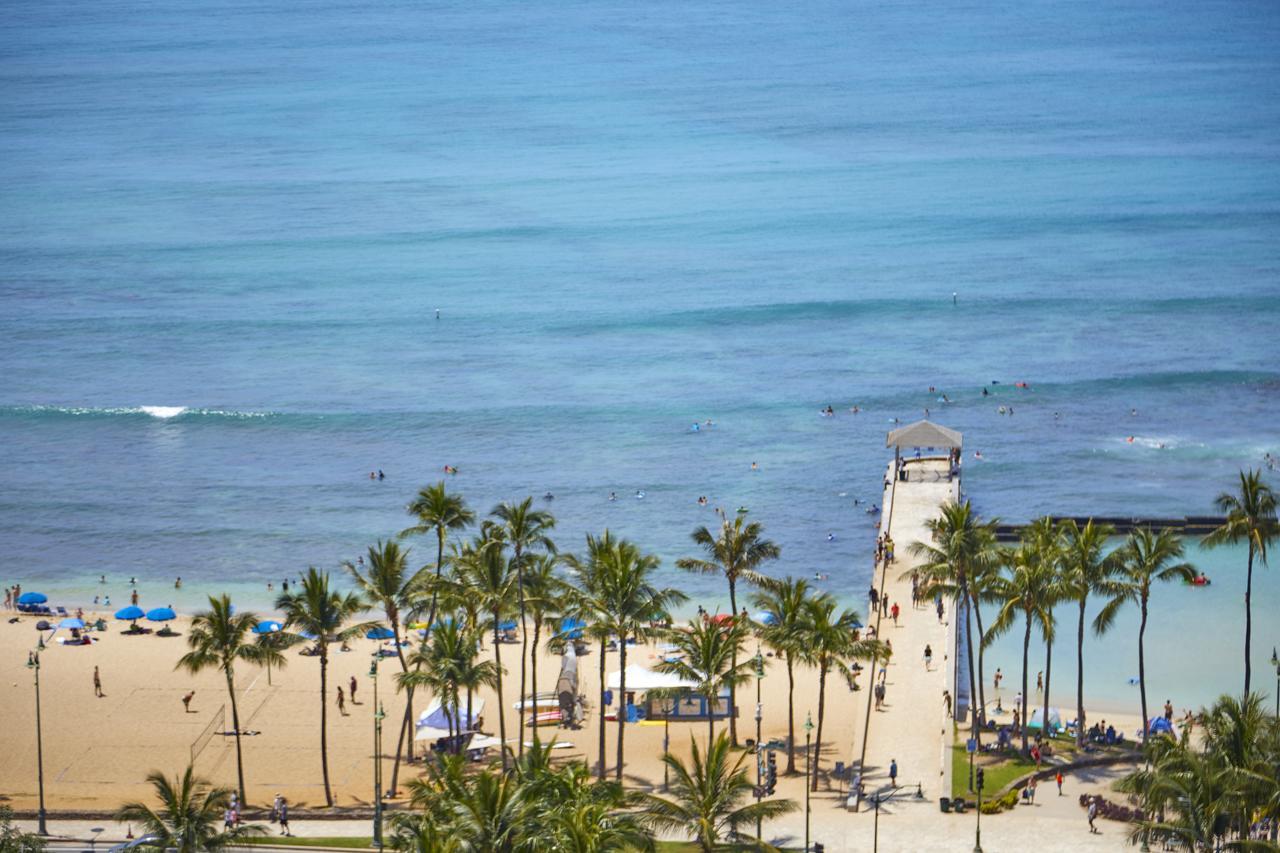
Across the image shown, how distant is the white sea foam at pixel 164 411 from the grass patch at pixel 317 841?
55753mm

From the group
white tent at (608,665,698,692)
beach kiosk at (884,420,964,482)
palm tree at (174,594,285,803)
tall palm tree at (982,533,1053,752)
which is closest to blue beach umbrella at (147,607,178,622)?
palm tree at (174,594,285,803)

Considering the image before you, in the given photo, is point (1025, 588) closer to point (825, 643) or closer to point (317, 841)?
point (825, 643)

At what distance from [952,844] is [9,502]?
191ft

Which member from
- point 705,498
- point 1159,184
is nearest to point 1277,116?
point 1159,184

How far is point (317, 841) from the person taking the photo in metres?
50.9

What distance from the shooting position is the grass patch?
50219 millimetres

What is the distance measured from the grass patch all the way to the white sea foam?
183ft

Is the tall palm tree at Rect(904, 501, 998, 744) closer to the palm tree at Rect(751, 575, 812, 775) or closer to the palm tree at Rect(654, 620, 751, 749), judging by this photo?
the palm tree at Rect(751, 575, 812, 775)

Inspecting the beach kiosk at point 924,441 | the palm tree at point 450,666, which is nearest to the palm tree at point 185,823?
the palm tree at point 450,666

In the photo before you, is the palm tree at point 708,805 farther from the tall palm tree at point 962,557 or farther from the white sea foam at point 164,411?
the white sea foam at point 164,411

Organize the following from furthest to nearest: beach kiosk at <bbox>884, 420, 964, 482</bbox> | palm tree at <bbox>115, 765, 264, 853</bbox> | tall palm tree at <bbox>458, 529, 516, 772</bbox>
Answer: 1. beach kiosk at <bbox>884, 420, 964, 482</bbox>
2. tall palm tree at <bbox>458, 529, 516, 772</bbox>
3. palm tree at <bbox>115, 765, 264, 853</bbox>

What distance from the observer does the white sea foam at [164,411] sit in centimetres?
10331

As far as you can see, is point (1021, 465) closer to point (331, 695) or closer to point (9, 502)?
point (331, 695)

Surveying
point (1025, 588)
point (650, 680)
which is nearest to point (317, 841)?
point (650, 680)
